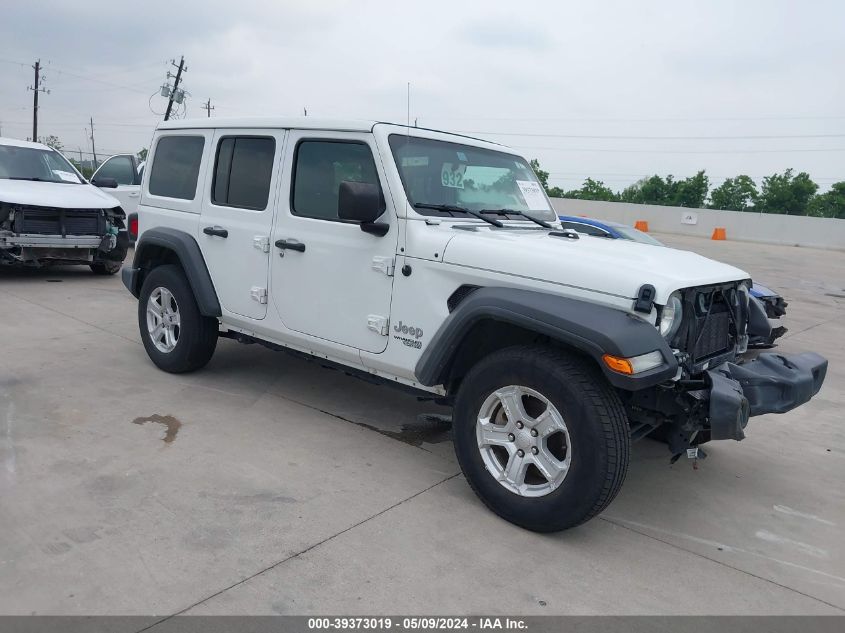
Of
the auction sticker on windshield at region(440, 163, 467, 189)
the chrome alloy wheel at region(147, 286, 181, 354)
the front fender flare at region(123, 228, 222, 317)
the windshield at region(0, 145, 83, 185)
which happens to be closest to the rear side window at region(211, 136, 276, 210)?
the front fender flare at region(123, 228, 222, 317)

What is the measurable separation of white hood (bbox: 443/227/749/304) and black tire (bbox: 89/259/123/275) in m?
8.03

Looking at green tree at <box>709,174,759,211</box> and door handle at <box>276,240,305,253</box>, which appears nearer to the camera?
door handle at <box>276,240,305,253</box>

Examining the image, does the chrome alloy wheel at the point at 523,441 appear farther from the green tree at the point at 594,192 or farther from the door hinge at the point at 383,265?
the green tree at the point at 594,192

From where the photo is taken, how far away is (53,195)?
363 inches

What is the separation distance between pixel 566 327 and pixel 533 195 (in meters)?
1.90

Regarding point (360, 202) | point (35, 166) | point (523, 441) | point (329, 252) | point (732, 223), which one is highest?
point (732, 223)

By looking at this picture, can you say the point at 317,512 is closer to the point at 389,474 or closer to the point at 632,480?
the point at 389,474

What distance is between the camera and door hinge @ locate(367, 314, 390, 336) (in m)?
3.96

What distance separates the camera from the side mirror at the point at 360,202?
3.68 m

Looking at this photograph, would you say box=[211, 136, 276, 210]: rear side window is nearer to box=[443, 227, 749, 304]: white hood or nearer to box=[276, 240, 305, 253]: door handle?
box=[276, 240, 305, 253]: door handle

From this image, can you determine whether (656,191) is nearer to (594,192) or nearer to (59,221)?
(594,192)

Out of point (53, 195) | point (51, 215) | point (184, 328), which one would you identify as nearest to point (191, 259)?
point (184, 328)

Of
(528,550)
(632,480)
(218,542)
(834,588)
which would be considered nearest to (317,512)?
(218,542)

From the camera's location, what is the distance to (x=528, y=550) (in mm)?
3242
